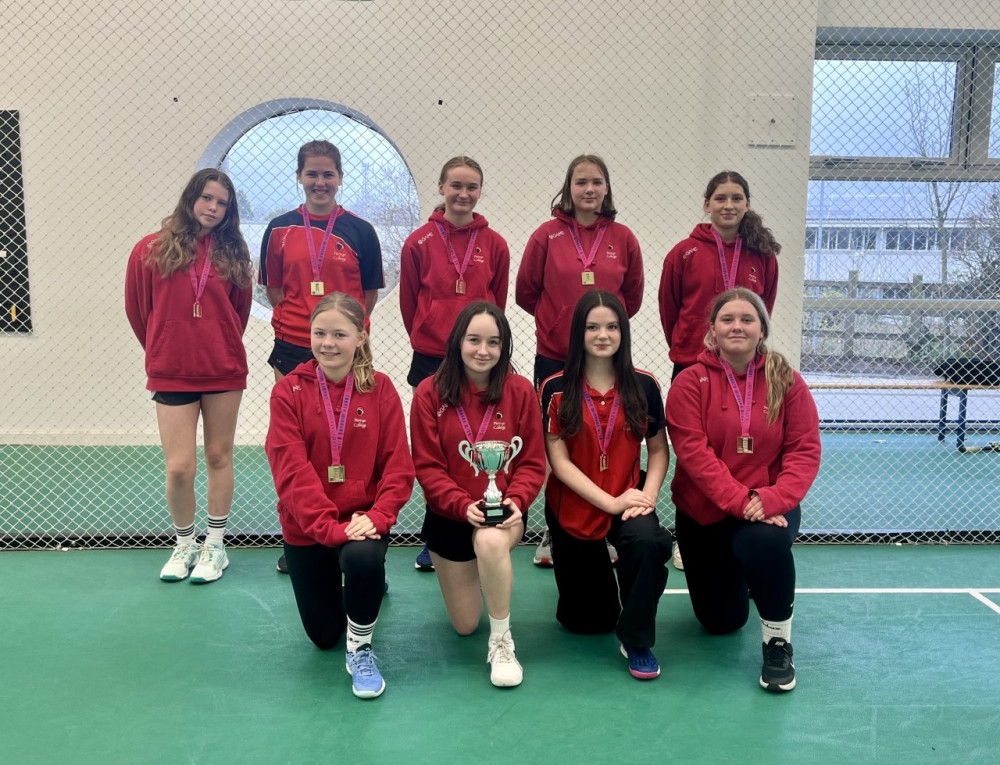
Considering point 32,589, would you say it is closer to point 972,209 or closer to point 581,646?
point 581,646

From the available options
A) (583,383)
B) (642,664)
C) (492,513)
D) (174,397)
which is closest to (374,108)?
(174,397)

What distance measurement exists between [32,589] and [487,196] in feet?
11.7

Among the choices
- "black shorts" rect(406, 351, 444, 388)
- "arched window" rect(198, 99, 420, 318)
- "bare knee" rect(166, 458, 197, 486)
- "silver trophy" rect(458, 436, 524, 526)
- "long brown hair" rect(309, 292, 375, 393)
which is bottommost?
"bare knee" rect(166, 458, 197, 486)

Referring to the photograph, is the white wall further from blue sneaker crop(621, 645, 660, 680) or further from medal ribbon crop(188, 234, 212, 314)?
blue sneaker crop(621, 645, 660, 680)

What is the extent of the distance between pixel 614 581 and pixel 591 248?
4.06 ft

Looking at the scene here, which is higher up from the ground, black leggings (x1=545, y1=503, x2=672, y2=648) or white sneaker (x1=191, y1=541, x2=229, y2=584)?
black leggings (x1=545, y1=503, x2=672, y2=648)

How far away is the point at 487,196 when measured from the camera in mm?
5254

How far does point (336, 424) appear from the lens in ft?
7.63

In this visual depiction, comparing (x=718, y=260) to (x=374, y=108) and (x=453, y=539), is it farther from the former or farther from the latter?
(x=374, y=108)

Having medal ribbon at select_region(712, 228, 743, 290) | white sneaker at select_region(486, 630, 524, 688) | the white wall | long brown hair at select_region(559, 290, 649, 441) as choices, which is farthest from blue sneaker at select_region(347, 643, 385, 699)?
the white wall

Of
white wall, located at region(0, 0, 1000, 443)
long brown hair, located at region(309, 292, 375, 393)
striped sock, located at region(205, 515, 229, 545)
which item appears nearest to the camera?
long brown hair, located at region(309, 292, 375, 393)

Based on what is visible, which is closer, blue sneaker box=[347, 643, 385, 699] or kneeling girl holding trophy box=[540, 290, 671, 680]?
blue sneaker box=[347, 643, 385, 699]

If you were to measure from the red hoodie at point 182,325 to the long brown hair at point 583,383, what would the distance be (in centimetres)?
132

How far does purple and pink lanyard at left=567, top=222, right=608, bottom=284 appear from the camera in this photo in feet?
9.56
